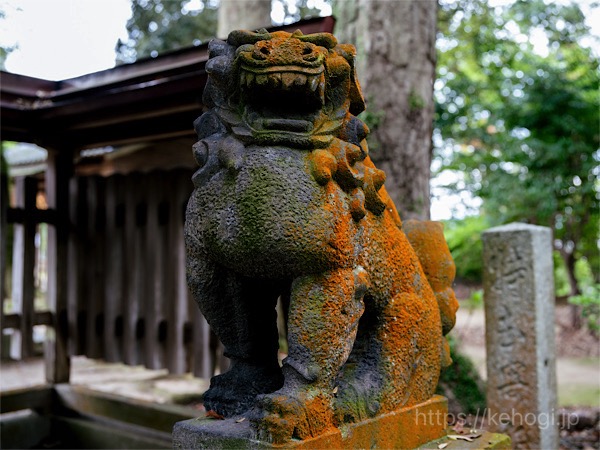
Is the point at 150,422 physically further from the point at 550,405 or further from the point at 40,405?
the point at 550,405

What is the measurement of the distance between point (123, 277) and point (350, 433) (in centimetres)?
357

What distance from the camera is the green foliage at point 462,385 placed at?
15.4 ft

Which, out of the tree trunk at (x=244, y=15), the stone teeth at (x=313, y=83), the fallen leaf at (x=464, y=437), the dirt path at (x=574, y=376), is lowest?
the dirt path at (x=574, y=376)

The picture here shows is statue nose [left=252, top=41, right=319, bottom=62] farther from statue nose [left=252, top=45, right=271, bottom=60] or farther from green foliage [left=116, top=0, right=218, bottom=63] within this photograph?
green foliage [left=116, top=0, right=218, bottom=63]

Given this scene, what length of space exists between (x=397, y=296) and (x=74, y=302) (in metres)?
3.90

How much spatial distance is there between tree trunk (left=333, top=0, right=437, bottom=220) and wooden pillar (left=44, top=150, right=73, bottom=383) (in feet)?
8.98

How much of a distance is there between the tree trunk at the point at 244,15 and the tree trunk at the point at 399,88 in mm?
2864

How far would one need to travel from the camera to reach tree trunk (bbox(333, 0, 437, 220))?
4305mm

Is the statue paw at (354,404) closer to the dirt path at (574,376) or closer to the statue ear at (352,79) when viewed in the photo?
the statue ear at (352,79)

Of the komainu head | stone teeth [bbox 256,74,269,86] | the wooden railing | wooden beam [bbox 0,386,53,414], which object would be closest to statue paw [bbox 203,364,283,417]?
the komainu head

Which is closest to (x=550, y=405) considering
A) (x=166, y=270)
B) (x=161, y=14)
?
(x=166, y=270)

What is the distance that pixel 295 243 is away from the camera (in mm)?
1869

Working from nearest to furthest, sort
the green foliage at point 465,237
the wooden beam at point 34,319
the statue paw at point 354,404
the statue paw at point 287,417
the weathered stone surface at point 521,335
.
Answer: the statue paw at point 287,417 < the statue paw at point 354,404 < the weathered stone surface at point 521,335 < the wooden beam at point 34,319 < the green foliage at point 465,237

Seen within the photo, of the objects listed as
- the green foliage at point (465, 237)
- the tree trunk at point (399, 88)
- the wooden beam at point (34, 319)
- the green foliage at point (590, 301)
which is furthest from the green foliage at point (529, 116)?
the wooden beam at point (34, 319)
